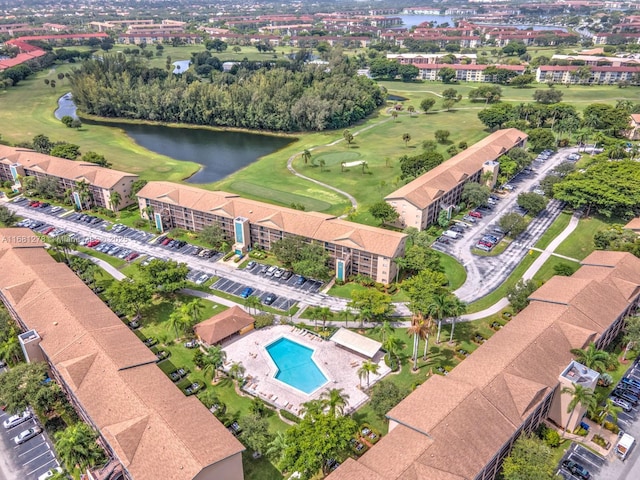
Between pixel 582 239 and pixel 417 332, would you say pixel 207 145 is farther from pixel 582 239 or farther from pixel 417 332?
pixel 417 332

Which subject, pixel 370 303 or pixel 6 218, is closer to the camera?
pixel 370 303

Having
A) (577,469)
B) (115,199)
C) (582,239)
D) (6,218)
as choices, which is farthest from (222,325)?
(582,239)

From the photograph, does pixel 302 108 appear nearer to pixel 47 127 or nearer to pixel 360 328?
pixel 47 127

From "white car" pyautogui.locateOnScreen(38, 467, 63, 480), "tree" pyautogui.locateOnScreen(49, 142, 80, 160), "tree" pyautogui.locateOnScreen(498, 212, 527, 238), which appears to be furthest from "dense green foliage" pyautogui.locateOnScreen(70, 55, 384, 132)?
"white car" pyautogui.locateOnScreen(38, 467, 63, 480)

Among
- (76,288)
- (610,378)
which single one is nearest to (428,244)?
(610,378)

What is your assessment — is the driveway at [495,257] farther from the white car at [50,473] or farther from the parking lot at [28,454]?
the parking lot at [28,454]

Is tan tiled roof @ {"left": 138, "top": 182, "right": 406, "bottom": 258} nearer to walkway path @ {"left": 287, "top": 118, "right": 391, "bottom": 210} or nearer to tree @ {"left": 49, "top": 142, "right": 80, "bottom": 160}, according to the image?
walkway path @ {"left": 287, "top": 118, "right": 391, "bottom": 210}

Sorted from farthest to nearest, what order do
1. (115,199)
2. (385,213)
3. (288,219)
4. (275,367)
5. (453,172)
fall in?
1. (453,172)
2. (115,199)
3. (385,213)
4. (288,219)
5. (275,367)
